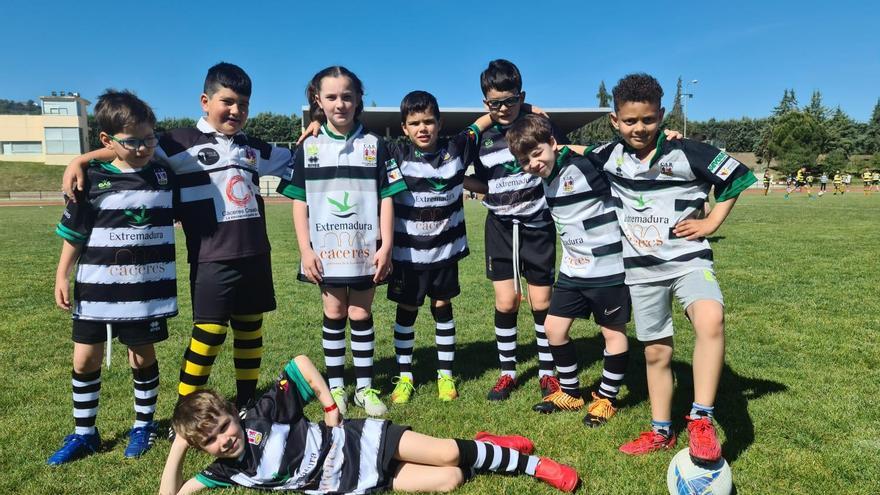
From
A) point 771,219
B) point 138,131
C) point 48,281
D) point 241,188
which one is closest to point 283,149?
point 241,188

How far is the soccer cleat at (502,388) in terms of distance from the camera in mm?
3961

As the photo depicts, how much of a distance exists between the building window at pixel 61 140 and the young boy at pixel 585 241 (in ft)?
233

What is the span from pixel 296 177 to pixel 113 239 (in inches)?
42.9

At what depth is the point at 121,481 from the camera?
2924 mm

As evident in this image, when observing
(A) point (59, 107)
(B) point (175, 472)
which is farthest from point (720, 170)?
(A) point (59, 107)

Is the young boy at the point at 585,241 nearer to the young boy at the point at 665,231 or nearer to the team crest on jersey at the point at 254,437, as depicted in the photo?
the young boy at the point at 665,231

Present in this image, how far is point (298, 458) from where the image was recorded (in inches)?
108

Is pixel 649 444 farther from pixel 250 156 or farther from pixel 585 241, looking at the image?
pixel 250 156

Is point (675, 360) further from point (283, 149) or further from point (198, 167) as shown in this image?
point (198, 167)

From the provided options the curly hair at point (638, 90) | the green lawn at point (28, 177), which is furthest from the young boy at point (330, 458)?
the green lawn at point (28, 177)

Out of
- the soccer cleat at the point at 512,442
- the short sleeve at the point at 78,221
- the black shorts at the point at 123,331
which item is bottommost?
the soccer cleat at the point at 512,442

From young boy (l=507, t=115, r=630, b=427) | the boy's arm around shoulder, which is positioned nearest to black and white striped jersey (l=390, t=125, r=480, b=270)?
young boy (l=507, t=115, r=630, b=427)

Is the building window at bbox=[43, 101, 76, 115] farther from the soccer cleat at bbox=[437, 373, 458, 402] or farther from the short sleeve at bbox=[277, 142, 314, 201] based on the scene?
the soccer cleat at bbox=[437, 373, 458, 402]

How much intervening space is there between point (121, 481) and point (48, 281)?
7.35m
